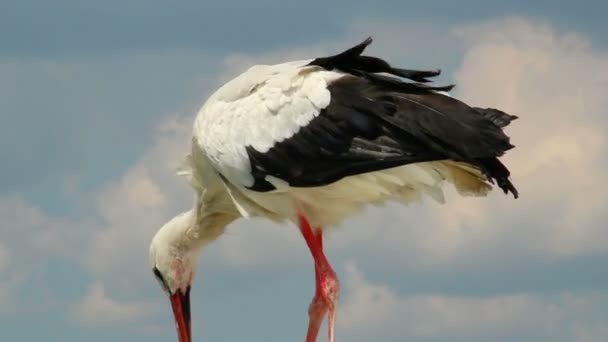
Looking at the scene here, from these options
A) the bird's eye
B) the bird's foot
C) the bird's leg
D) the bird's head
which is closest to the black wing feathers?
the bird's leg

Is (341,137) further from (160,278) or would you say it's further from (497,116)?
(160,278)

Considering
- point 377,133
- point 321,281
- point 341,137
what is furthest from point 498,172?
point 321,281

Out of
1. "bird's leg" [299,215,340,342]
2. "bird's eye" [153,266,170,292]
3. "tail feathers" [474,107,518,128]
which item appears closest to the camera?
"tail feathers" [474,107,518,128]

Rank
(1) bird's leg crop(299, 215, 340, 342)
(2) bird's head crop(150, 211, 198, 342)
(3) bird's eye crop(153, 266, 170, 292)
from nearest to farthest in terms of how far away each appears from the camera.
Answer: (1) bird's leg crop(299, 215, 340, 342) < (2) bird's head crop(150, 211, 198, 342) < (3) bird's eye crop(153, 266, 170, 292)

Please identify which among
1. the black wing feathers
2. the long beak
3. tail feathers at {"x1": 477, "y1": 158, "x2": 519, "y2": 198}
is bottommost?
the long beak

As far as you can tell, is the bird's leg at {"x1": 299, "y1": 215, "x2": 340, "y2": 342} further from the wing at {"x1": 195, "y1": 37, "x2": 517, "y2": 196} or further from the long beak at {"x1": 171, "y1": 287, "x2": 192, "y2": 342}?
the long beak at {"x1": 171, "y1": 287, "x2": 192, "y2": 342}

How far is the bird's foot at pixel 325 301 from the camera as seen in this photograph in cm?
2270

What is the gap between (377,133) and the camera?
21.2 m

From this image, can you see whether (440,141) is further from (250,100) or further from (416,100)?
(250,100)

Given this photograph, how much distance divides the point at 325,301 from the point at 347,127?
7.02 feet

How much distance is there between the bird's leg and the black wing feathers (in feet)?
3.07

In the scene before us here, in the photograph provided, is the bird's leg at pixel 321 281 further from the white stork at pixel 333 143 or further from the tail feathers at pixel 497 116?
the tail feathers at pixel 497 116

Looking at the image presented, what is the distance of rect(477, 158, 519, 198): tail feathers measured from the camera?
69.4 feet

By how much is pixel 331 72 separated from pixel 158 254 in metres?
3.06
